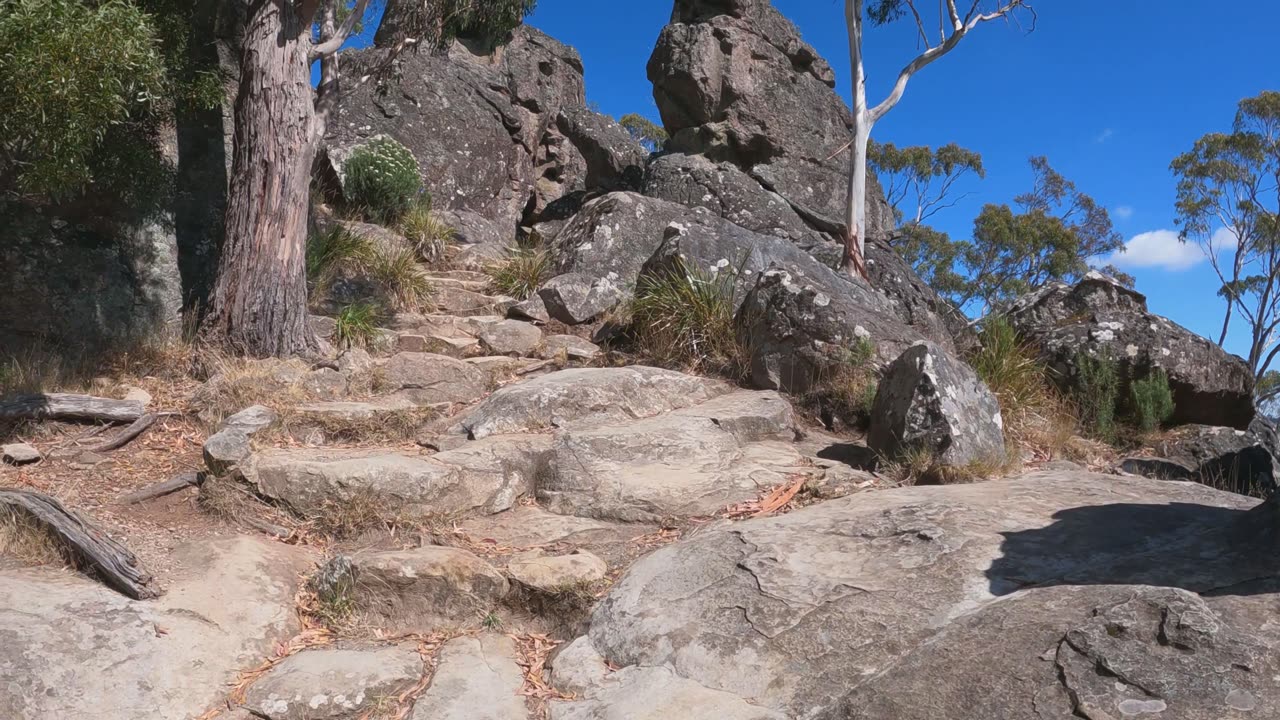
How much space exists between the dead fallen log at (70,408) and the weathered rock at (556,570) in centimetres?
332

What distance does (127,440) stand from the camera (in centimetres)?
638

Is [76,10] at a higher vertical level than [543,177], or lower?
lower

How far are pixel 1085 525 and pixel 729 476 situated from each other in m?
2.10

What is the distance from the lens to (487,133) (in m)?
15.1

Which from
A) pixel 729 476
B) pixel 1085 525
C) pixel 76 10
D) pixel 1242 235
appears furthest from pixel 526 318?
A: pixel 1242 235

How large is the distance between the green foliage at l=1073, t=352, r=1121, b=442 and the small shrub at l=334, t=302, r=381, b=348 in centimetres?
610

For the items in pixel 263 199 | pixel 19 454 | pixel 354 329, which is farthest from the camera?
pixel 354 329

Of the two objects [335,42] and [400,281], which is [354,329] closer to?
[400,281]

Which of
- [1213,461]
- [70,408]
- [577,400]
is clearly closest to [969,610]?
[577,400]

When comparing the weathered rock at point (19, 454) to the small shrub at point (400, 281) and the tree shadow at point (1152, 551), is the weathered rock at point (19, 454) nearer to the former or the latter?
the small shrub at point (400, 281)

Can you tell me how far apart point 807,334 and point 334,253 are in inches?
210

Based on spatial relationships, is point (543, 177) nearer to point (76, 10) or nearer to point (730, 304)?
point (730, 304)

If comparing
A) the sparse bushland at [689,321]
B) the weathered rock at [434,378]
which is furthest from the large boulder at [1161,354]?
the weathered rock at [434,378]

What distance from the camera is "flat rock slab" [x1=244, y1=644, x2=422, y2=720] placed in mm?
3764
